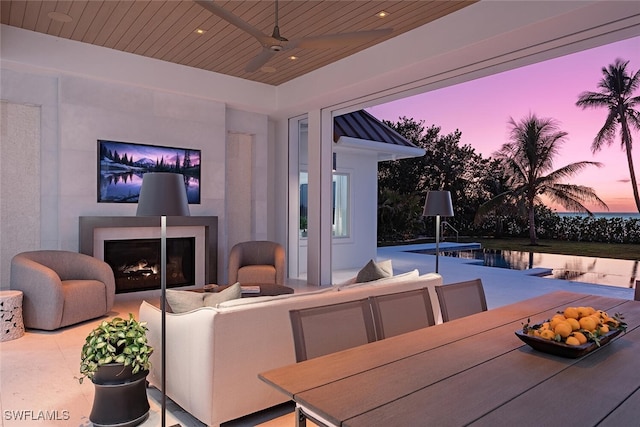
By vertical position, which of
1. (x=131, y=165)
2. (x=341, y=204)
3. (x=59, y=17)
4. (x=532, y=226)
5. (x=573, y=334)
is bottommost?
(x=573, y=334)

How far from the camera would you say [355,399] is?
1.20m

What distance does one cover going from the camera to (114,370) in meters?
2.31

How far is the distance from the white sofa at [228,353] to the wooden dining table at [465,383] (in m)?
0.91

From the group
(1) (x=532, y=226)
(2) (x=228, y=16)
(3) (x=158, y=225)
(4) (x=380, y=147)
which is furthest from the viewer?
(4) (x=380, y=147)

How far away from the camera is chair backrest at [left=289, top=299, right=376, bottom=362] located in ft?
5.57

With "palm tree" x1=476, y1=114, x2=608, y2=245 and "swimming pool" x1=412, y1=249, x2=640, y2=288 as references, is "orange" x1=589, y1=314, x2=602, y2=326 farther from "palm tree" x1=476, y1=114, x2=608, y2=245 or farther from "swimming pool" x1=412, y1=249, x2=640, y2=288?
"palm tree" x1=476, y1=114, x2=608, y2=245

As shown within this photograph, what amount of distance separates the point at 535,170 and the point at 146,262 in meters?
6.92

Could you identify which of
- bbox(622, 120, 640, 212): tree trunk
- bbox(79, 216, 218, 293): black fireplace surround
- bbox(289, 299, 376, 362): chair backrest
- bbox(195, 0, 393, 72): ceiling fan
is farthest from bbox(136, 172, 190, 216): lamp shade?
bbox(622, 120, 640, 212): tree trunk

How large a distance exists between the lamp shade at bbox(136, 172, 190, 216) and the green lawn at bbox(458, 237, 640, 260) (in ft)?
19.1

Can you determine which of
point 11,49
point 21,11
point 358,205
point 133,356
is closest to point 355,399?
point 133,356

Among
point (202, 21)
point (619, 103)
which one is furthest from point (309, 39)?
point (619, 103)

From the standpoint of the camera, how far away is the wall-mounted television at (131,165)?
5.48 m

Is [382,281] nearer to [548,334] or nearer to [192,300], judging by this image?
[192,300]

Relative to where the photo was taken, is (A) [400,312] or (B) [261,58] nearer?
(A) [400,312]
